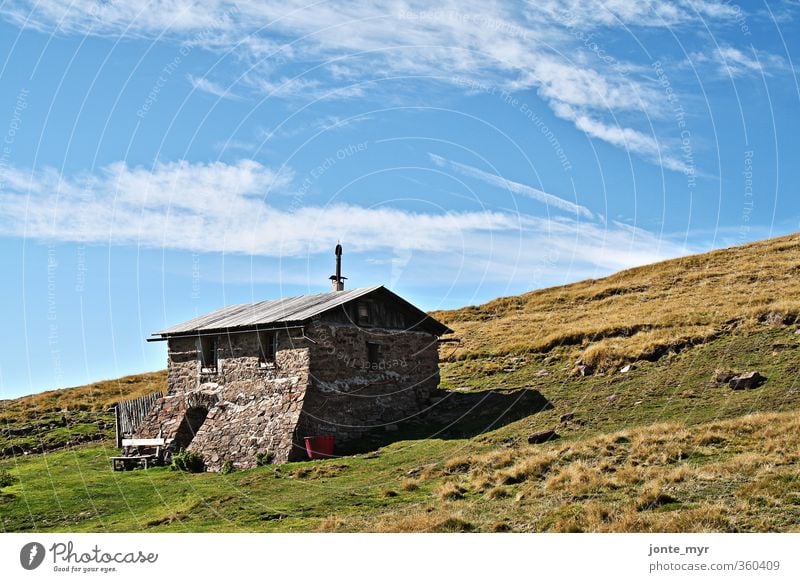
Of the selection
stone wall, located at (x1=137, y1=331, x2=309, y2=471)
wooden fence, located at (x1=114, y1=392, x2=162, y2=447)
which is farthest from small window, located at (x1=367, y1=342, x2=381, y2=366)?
wooden fence, located at (x1=114, y1=392, x2=162, y2=447)

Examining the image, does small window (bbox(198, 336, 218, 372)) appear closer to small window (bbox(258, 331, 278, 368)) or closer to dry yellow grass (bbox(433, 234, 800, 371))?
small window (bbox(258, 331, 278, 368))

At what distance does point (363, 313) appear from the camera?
28.7 m

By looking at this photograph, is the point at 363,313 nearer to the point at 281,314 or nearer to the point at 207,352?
the point at 281,314

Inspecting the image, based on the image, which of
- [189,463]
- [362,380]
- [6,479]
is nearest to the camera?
[6,479]

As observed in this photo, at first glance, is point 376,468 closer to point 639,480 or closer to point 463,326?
point 639,480

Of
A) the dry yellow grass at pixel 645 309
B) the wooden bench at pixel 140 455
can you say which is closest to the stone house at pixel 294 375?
the wooden bench at pixel 140 455

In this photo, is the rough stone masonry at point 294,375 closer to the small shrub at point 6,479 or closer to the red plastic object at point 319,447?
the red plastic object at point 319,447

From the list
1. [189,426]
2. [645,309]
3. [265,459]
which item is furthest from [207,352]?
[645,309]

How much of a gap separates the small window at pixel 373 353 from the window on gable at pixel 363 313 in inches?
34.2

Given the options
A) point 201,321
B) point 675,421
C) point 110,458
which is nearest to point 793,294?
point 675,421

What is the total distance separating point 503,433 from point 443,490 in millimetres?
7007

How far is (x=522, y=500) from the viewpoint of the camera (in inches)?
589

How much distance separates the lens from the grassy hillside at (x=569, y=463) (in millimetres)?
13430

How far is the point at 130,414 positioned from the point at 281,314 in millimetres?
8612
